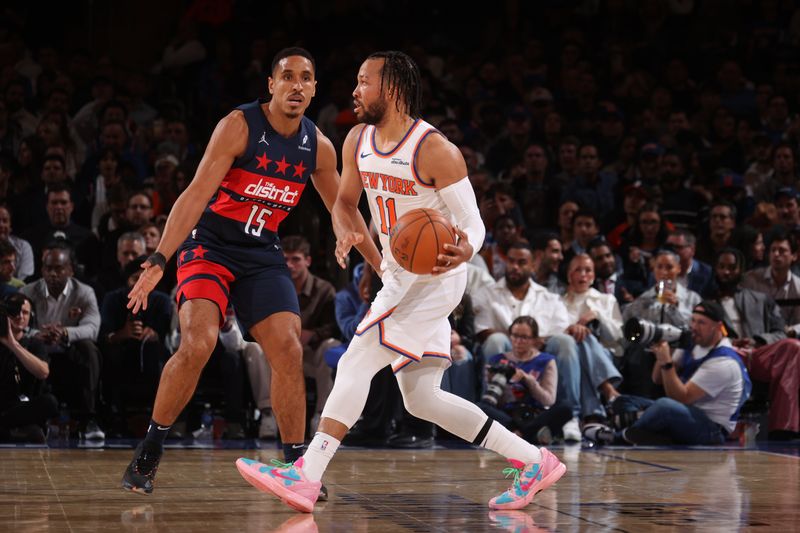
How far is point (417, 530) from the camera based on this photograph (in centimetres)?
431

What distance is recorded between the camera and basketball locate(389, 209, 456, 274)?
4504 mm

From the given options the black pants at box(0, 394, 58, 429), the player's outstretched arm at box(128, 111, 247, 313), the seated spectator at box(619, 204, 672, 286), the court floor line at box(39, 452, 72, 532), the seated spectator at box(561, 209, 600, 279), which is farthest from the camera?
the seated spectator at box(561, 209, 600, 279)

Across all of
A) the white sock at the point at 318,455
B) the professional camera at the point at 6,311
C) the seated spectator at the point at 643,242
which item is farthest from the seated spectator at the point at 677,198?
the white sock at the point at 318,455

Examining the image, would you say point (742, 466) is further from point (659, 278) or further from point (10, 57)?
point (10, 57)

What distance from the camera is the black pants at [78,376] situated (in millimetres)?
8375

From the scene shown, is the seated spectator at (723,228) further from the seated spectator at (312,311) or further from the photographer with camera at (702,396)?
the seated spectator at (312,311)

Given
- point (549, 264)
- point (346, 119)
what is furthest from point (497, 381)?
point (346, 119)

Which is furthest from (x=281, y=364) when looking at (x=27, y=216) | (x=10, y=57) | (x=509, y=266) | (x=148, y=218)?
(x=10, y=57)

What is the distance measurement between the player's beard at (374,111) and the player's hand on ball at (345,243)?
1.65ft

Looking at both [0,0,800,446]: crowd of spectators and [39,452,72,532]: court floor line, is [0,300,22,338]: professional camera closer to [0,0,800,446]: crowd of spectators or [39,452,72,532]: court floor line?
[0,0,800,446]: crowd of spectators

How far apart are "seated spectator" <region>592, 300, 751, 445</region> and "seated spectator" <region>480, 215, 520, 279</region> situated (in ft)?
6.07

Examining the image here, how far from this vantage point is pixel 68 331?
838 centimetres

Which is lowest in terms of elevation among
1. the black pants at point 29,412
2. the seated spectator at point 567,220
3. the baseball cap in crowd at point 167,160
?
the black pants at point 29,412

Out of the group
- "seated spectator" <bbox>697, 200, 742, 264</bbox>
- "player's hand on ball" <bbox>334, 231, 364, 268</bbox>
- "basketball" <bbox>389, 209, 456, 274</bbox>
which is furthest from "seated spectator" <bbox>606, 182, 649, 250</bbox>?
"basketball" <bbox>389, 209, 456, 274</bbox>
